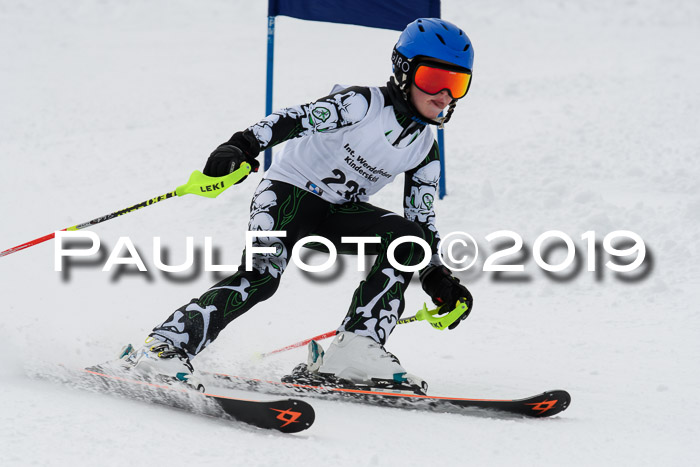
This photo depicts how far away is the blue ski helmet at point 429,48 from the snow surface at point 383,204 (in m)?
1.53

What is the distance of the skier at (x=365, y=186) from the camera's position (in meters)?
3.40

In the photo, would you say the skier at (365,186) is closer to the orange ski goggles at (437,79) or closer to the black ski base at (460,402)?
the orange ski goggles at (437,79)

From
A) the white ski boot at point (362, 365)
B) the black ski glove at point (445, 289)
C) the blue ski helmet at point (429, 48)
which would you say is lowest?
the white ski boot at point (362, 365)

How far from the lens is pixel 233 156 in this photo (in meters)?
3.07

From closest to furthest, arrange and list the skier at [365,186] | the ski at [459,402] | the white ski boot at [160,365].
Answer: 1. the white ski boot at [160,365]
2. the ski at [459,402]
3. the skier at [365,186]

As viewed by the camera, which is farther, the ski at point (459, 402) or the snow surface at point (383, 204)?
the ski at point (459, 402)

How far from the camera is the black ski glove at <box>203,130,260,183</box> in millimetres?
3051

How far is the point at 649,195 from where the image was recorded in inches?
287

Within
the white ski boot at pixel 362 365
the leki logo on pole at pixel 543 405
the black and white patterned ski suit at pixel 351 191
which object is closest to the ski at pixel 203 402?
the black and white patterned ski suit at pixel 351 191

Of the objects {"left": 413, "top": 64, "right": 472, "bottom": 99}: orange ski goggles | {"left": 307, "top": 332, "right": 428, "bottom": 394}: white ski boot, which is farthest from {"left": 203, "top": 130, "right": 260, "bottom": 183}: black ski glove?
{"left": 307, "top": 332, "right": 428, "bottom": 394}: white ski boot

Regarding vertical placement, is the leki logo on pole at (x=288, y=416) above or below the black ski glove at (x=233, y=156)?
below

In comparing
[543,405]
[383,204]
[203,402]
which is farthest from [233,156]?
[383,204]

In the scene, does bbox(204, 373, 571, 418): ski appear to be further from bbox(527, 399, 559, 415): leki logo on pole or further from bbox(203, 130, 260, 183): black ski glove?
bbox(203, 130, 260, 183): black ski glove

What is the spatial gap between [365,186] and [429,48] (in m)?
0.71
